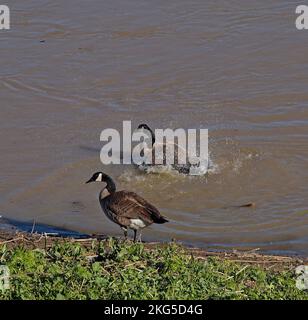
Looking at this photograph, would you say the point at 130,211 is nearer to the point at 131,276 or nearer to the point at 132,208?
the point at 132,208

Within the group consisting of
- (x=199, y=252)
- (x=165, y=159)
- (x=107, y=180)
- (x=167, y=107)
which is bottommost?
(x=199, y=252)

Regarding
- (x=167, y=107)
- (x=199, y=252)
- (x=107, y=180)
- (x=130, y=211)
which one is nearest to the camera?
(x=199, y=252)

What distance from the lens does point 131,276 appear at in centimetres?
804

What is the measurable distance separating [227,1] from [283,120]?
611 cm

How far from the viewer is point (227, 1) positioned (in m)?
19.5

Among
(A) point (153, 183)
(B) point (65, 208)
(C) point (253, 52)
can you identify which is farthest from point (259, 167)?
(C) point (253, 52)

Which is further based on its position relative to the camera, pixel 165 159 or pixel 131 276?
pixel 165 159

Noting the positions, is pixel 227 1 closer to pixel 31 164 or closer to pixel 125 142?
pixel 125 142

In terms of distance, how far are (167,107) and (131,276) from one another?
23.1 ft

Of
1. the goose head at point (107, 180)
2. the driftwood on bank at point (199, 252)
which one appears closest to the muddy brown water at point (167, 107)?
the goose head at point (107, 180)

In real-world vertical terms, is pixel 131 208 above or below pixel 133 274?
above

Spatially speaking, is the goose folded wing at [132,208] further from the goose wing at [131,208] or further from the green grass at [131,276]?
the green grass at [131,276]

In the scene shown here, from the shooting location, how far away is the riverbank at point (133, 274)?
25.0 ft

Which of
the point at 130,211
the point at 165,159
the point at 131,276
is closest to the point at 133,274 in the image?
the point at 131,276
